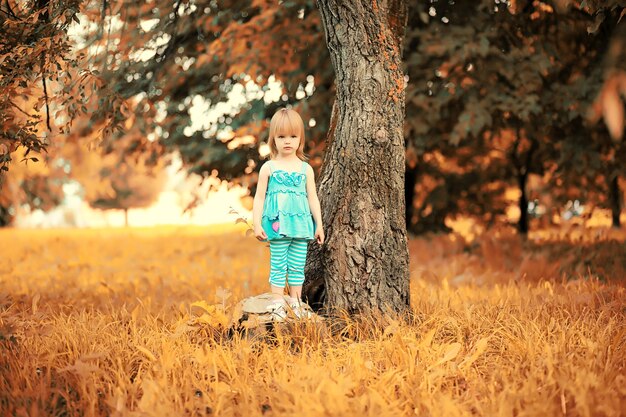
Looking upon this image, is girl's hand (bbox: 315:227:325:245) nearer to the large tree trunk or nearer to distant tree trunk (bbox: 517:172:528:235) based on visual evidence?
the large tree trunk

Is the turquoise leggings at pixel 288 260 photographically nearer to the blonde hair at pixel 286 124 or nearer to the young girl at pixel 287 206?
the young girl at pixel 287 206

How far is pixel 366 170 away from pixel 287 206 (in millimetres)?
622

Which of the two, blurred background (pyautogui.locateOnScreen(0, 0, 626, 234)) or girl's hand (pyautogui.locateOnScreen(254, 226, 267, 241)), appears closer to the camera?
girl's hand (pyautogui.locateOnScreen(254, 226, 267, 241))

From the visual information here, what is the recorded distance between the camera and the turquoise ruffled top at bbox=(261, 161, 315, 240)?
4.17 meters

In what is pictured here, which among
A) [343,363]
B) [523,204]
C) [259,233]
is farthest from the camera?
[523,204]

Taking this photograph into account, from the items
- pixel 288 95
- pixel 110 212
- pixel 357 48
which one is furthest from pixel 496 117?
pixel 110 212

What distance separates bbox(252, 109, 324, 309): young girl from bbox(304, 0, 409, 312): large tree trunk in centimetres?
21

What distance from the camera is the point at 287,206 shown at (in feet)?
13.8

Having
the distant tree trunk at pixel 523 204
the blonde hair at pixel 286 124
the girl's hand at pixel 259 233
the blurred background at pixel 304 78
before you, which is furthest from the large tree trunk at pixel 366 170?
the distant tree trunk at pixel 523 204

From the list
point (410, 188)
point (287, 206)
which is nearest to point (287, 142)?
point (287, 206)

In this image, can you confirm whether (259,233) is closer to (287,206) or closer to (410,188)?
(287,206)

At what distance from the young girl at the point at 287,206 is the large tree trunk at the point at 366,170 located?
21cm

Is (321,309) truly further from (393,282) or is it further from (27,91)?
(27,91)

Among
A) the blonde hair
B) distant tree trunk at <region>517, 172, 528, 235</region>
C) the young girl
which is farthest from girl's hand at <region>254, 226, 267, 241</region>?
distant tree trunk at <region>517, 172, 528, 235</region>
